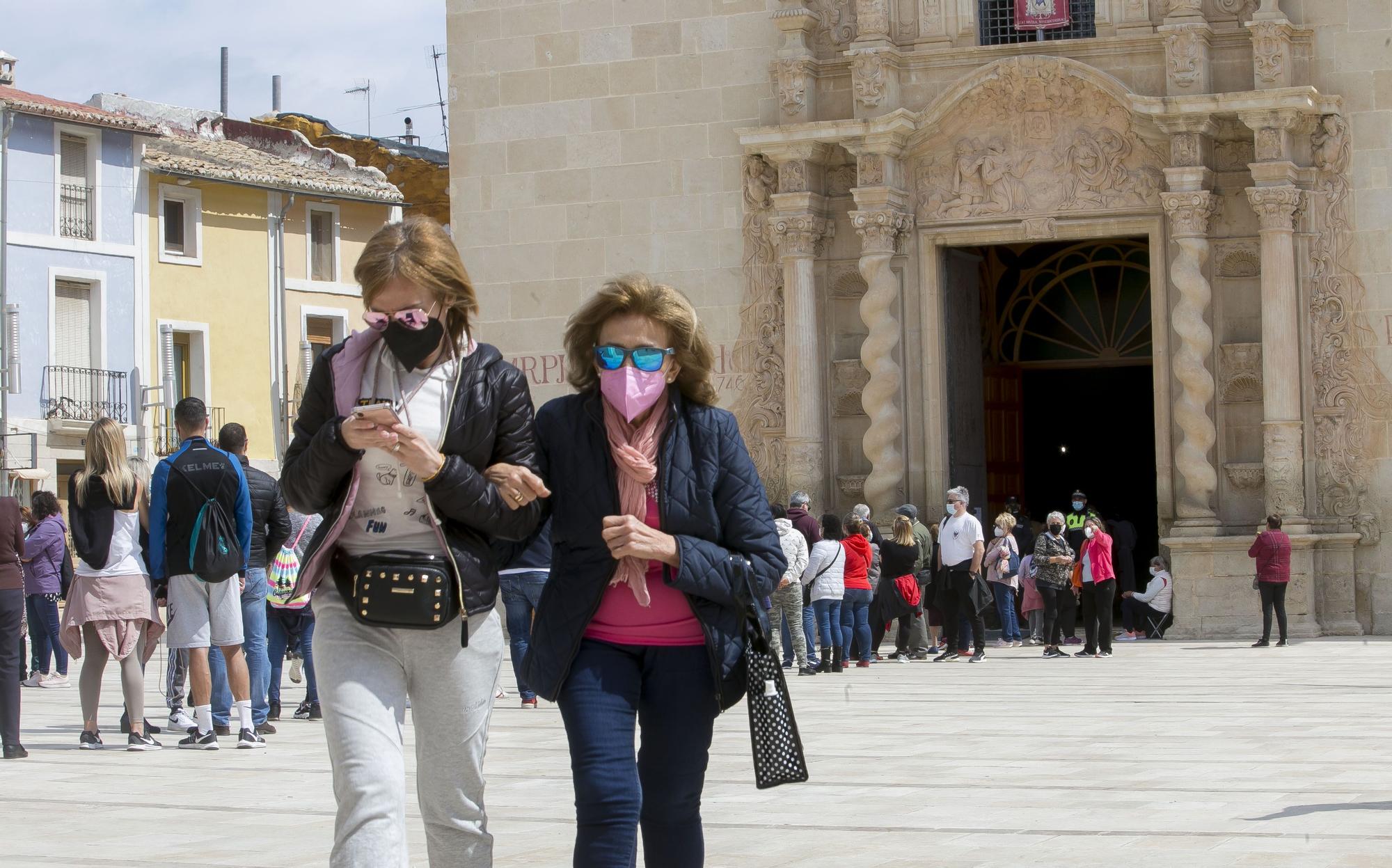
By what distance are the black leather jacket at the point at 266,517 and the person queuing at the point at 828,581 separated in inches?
262

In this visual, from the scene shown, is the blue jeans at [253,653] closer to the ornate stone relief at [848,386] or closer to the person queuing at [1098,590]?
the person queuing at [1098,590]

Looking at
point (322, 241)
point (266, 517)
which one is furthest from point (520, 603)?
point (322, 241)

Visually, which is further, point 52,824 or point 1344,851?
point 52,824

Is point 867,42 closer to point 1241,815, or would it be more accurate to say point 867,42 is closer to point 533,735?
point 533,735

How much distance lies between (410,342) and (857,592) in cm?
1340

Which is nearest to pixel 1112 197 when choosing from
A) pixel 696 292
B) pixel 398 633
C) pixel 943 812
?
pixel 696 292

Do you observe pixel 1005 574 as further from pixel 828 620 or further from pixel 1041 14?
pixel 1041 14

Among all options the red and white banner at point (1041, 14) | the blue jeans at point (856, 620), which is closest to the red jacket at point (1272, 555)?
the blue jeans at point (856, 620)

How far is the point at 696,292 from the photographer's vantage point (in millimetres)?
23859

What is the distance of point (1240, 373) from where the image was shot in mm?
21906

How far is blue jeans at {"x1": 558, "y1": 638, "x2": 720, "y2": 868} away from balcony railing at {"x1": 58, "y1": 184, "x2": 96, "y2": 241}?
35.6m

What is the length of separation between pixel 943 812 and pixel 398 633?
159 inches

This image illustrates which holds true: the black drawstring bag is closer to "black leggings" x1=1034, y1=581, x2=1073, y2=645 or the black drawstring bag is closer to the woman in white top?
the woman in white top

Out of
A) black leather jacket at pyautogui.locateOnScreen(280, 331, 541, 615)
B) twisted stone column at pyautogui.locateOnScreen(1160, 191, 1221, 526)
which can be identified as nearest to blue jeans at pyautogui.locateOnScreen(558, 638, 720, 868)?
black leather jacket at pyautogui.locateOnScreen(280, 331, 541, 615)
